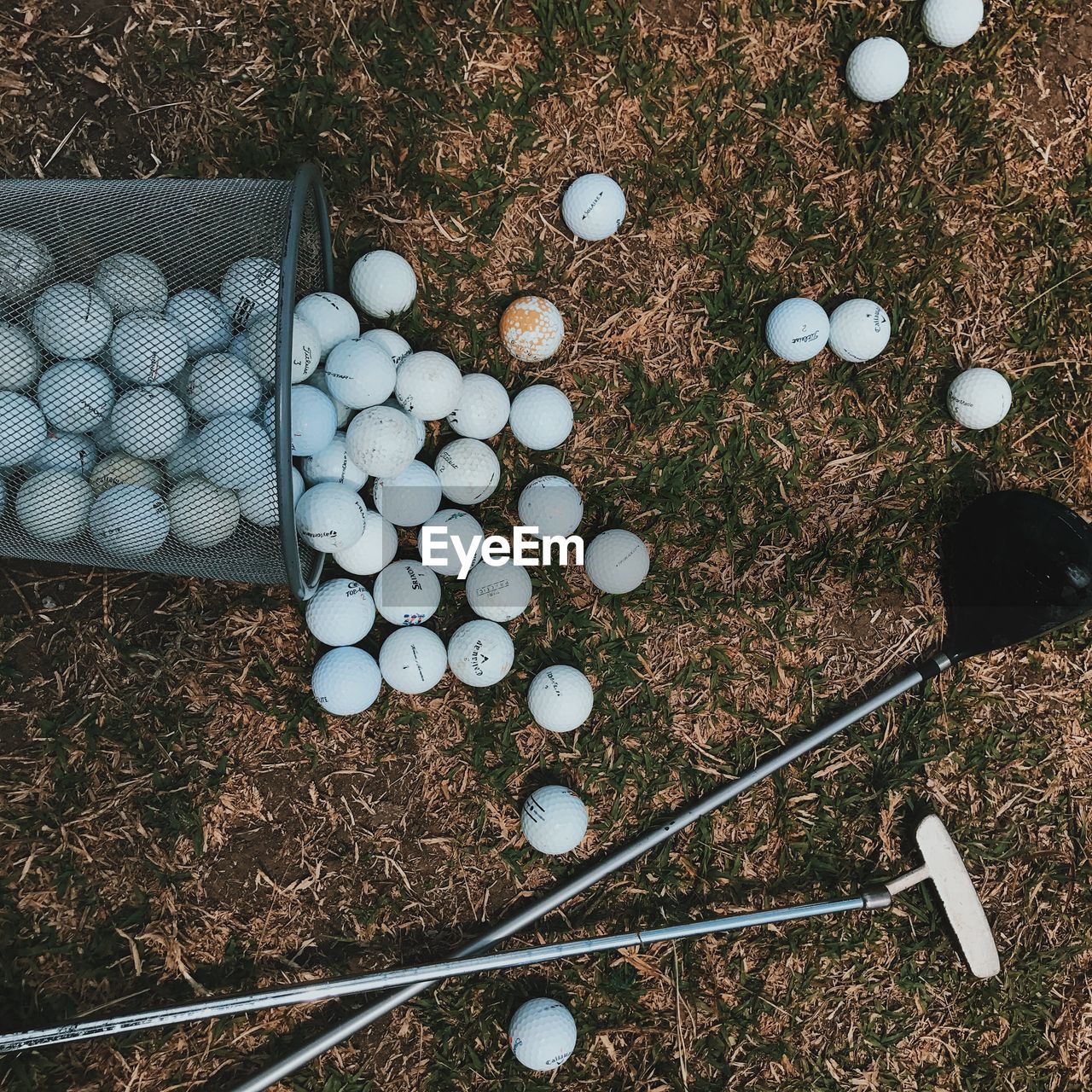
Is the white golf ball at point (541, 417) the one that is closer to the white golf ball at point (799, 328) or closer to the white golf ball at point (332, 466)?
the white golf ball at point (332, 466)

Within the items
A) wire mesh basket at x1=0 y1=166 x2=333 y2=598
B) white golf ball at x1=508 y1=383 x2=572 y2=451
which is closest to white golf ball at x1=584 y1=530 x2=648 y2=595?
white golf ball at x1=508 y1=383 x2=572 y2=451

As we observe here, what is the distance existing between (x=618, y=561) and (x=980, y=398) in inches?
48.7

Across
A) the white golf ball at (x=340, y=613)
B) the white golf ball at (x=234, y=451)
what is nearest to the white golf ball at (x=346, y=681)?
the white golf ball at (x=340, y=613)

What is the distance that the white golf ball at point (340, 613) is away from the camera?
2342 millimetres

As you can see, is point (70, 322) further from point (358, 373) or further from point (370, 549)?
point (370, 549)

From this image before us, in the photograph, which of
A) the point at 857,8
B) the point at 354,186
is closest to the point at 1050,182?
the point at 857,8

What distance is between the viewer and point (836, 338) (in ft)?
8.50

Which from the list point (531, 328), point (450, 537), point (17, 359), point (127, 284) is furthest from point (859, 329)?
point (17, 359)

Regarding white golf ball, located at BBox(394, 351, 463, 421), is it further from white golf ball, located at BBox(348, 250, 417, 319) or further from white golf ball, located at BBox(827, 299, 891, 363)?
white golf ball, located at BBox(827, 299, 891, 363)

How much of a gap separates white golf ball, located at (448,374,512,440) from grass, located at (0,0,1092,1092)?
12 cm

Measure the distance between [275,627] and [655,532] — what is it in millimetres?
1148

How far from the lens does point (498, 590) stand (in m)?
2.38

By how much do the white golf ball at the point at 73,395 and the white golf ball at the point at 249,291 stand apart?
37 centimetres

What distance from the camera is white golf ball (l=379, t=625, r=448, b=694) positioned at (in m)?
2.36
